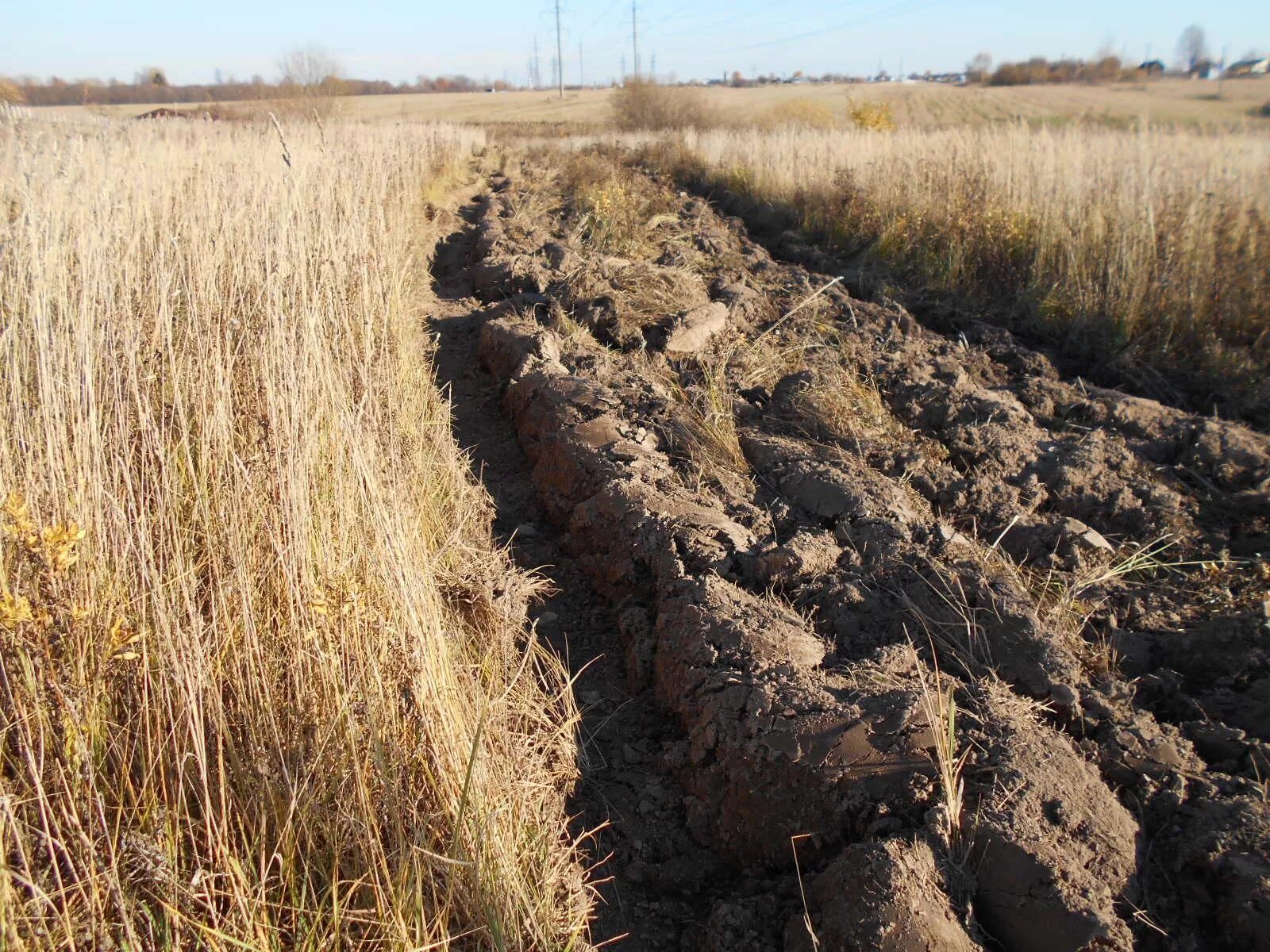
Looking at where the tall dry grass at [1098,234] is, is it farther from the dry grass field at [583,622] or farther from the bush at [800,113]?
the bush at [800,113]

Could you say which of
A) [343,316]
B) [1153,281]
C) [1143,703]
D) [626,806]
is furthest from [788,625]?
[1153,281]

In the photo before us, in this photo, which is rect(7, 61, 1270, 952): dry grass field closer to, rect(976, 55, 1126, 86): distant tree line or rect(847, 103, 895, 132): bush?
rect(847, 103, 895, 132): bush

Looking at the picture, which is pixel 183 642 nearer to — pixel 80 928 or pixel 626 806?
pixel 80 928

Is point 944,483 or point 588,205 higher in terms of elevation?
point 588,205

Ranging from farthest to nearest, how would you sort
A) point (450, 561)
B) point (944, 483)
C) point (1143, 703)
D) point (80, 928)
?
point (944, 483) → point (450, 561) → point (1143, 703) → point (80, 928)

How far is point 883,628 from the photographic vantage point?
2934 mm

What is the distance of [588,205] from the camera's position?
32.7 feet

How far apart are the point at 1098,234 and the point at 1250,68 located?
132 feet

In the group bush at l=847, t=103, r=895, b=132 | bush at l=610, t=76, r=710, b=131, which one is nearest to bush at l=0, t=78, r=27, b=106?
bush at l=847, t=103, r=895, b=132

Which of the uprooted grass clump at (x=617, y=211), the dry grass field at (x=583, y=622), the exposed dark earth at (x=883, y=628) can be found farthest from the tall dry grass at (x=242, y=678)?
the uprooted grass clump at (x=617, y=211)

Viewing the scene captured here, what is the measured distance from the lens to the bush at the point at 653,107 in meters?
29.6

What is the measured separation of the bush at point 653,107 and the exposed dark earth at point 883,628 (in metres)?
26.2

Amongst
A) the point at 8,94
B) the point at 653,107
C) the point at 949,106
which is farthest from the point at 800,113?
the point at 8,94

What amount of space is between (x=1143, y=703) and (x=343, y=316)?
342 centimetres
